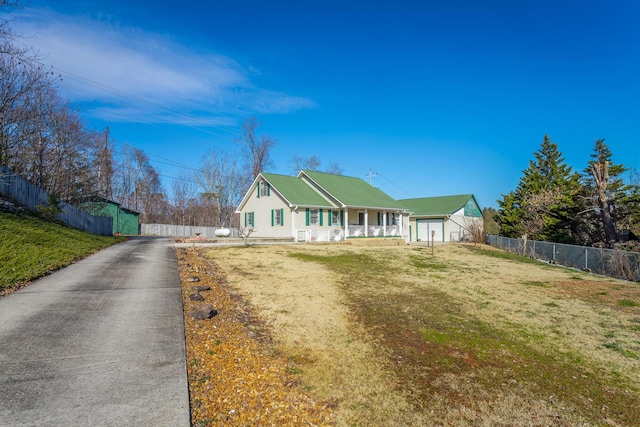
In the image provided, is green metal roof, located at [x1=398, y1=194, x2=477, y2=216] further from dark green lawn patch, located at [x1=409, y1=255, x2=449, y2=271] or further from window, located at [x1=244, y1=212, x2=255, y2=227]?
dark green lawn patch, located at [x1=409, y1=255, x2=449, y2=271]

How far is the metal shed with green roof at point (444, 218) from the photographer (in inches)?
1302

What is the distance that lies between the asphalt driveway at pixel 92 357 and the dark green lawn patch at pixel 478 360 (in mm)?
2506

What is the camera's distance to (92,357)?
3758 mm

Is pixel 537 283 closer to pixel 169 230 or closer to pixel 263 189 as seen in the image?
pixel 263 189

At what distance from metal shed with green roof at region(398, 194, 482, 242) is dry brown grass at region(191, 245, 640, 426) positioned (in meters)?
24.1

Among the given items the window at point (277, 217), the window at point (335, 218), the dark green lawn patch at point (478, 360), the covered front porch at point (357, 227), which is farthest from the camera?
the window at point (335, 218)

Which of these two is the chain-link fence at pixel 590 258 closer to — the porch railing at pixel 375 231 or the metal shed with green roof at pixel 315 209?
the porch railing at pixel 375 231

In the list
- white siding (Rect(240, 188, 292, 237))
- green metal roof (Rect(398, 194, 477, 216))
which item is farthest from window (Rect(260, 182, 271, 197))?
green metal roof (Rect(398, 194, 477, 216))

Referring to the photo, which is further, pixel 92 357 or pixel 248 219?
pixel 248 219

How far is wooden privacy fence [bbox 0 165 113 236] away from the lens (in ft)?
46.2

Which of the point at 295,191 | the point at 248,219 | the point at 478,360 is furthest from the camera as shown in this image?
the point at 248,219

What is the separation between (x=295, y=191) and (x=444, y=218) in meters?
16.3

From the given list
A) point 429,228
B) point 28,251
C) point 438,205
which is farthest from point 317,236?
point 438,205

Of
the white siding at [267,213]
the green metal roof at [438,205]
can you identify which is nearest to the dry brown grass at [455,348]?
the white siding at [267,213]
